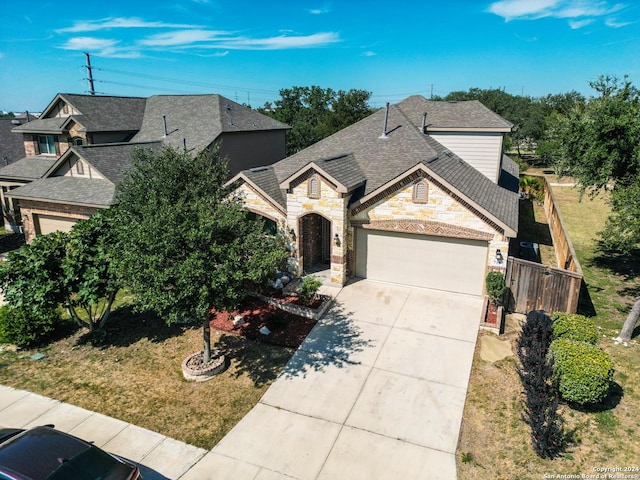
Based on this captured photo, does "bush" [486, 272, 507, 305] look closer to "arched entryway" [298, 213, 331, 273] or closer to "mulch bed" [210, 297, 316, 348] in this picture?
"mulch bed" [210, 297, 316, 348]

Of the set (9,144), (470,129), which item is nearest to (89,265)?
(470,129)

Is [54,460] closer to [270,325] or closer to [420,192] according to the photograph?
[270,325]

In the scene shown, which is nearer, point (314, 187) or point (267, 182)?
point (314, 187)

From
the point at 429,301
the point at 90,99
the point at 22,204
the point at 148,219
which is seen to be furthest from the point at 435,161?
the point at 90,99

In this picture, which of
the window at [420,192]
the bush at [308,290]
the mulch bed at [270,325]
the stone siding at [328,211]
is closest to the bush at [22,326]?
the mulch bed at [270,325]

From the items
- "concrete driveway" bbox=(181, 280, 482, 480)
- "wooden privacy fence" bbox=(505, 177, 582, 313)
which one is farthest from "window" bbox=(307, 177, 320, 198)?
"wooden privacy fence" bbox=(505, 177, 582, 313)

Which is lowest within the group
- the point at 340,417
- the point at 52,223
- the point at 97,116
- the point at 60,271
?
the point at 340,417
